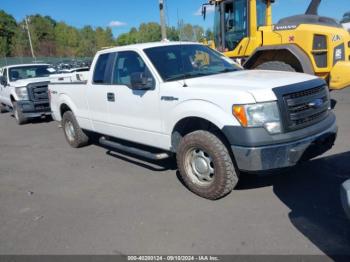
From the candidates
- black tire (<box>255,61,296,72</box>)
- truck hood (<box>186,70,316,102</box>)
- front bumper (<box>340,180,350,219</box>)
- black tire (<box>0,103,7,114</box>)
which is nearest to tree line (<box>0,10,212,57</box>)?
black tire (<box>0,103,7,114</box>)

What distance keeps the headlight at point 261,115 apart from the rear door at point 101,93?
8.65 ft

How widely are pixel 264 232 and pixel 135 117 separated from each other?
2.59 m

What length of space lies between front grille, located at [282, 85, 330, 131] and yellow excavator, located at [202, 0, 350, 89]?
367 centimetres

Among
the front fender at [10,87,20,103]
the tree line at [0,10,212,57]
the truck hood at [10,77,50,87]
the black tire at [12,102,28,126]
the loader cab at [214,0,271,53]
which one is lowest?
the black tire at [12,102,28,126]

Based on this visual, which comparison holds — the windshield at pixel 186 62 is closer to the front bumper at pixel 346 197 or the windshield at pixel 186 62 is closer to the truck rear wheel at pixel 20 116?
the front bumper at pixel 346 197

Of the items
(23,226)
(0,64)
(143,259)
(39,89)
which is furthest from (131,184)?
(0,64)

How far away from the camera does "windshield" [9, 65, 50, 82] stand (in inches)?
468

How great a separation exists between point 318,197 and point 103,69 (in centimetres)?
396

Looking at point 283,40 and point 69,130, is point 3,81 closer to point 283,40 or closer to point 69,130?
point 69,130

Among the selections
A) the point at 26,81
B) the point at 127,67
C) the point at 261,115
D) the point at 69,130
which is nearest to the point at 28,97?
the point at 26,81

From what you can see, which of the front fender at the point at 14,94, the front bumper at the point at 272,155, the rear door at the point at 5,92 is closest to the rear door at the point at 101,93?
the front bumper at the point at 272,155

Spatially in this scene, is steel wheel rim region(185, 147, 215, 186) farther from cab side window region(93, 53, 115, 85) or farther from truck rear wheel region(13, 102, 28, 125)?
truck rear wheel region(13, 102, 28, 125)

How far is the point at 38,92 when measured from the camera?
10.7 metres

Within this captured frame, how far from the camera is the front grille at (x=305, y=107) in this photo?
380cm
